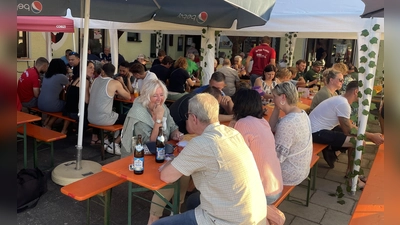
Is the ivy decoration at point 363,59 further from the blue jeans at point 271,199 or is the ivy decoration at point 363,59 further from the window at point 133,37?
the window at point 133,37

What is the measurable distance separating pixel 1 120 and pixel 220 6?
4774 millimetres

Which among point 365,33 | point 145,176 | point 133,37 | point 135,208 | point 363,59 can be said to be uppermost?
point 133,37

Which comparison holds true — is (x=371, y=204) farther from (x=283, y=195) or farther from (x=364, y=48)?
(x=364, y=48)

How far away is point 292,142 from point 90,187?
165 centimetres

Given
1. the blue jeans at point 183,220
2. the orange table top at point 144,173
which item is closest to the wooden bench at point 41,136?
the orange table top at point 144,173

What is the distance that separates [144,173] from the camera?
2.39 m

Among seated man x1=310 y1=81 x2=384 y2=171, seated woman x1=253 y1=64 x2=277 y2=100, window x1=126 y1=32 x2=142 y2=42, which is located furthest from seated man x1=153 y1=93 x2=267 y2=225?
window x1=126 y1=32 x2=142 y2=42

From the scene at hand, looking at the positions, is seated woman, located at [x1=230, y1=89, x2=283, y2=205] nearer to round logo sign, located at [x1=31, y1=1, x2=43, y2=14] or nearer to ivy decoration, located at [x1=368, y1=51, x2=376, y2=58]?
ivy decoration, located at [x1=368, y1=51, x2=376, y2=58]

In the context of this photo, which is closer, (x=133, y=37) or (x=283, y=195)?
(x=283, y=195)

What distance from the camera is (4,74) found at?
54 cm

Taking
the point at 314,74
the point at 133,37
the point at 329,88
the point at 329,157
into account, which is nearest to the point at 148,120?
the point at 329,157

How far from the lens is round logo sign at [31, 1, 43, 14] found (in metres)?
4.36

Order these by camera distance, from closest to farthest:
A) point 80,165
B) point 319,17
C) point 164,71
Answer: point 80,165
point 319,17
point 164,71

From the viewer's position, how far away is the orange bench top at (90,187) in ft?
8.16
